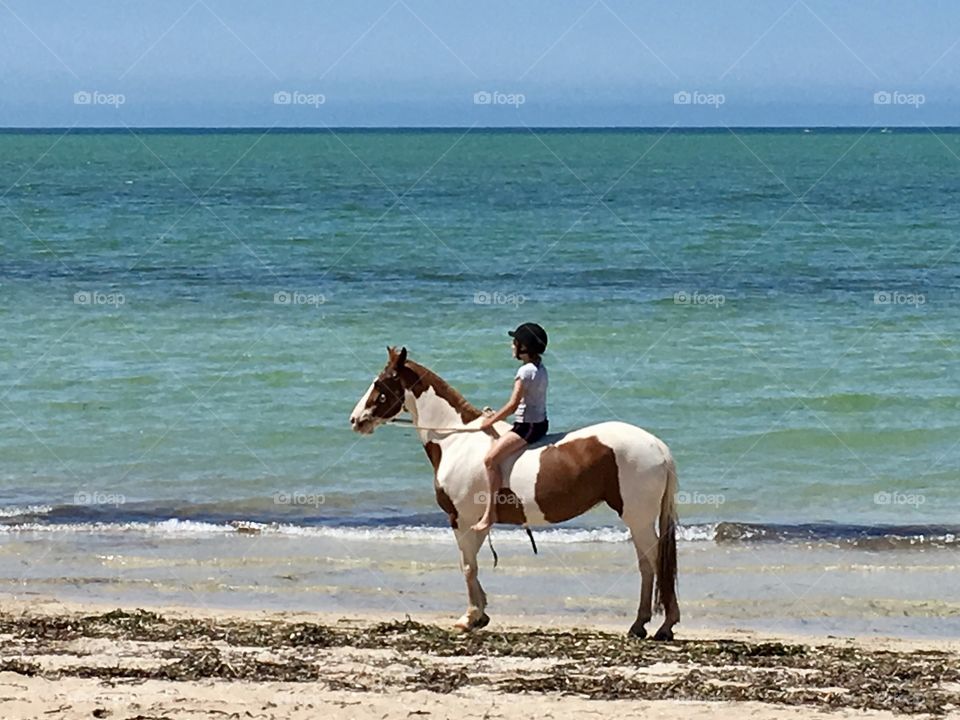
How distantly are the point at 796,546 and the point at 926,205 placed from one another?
48.4 meters

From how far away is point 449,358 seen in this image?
886 inches

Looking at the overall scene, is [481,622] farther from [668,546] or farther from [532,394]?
[532,394]

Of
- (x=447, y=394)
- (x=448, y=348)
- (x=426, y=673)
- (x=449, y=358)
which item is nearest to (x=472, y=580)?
(x=447, y=394)

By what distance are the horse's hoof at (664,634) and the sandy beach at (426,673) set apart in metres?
0.11

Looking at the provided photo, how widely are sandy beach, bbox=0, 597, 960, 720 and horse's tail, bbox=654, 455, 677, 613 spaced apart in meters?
0.35

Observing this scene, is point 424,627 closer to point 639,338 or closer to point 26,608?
point 26,608

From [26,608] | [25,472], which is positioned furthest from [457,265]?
[26,608]

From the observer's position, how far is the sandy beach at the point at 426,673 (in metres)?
7.75

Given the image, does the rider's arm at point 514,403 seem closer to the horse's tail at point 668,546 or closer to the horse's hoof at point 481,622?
the horse's tail at point 668,546

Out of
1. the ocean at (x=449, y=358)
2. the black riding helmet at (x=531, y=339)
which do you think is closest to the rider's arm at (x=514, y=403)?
the black riding helmet at (x=531, y=339)

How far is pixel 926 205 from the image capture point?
59.1 meters

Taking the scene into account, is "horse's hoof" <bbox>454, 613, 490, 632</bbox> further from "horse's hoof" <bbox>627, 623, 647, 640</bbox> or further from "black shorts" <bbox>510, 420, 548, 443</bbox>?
"black shorts" <bbox>510, 420, 548, 443</bbox>

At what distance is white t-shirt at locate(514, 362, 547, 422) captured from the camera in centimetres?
1001

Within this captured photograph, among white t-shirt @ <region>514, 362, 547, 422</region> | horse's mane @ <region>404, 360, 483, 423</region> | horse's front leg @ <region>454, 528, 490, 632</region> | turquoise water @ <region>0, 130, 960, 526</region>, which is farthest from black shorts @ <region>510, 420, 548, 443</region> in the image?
turquoise water @ <region>0, 130, 960, 526</region>
